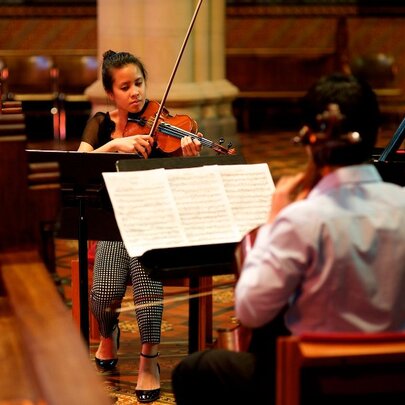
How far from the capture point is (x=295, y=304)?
2.49 metres

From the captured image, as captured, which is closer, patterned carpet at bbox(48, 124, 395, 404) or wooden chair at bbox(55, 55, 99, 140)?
patterned carpet at bbox(48, 124, 395, 404)

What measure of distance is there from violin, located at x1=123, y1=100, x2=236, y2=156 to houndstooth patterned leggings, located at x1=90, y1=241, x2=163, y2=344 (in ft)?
1.53

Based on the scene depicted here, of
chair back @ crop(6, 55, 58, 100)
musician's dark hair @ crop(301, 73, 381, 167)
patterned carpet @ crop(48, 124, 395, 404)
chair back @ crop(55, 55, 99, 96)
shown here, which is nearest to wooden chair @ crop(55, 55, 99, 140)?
chair back @ crop(55, 55, 99, 96)

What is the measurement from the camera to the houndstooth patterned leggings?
4.09 m

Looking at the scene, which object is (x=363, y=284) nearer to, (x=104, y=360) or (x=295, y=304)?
(x=295, y=304)

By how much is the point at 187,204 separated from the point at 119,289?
0.98m

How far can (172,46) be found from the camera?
812 cm

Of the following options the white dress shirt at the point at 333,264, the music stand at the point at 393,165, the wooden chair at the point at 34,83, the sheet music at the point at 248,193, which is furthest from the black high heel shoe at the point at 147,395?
the wooden chair at the point at 34,83

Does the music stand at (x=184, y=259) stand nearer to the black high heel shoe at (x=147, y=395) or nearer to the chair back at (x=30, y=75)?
the black high heel shoe at (x=147, y=395)

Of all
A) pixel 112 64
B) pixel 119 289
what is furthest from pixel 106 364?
pixel 112 64

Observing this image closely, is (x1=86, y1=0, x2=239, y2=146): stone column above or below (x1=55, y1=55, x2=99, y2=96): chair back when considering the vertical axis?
above

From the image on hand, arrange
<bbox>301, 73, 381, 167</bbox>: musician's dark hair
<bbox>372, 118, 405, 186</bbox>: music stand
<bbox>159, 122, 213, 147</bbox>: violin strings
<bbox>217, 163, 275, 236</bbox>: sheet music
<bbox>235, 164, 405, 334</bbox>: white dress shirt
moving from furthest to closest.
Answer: <bbox>159, 122, 213, 147</bbox>: violin strings, <bbox>372, 118, 405, 186</bbox>: music stand, <bbox>217, 163, 275, 236</bbox>: sheet music, <bbox>301, 73, 381, 167</bbox>: musician's dark hair, <bbox>235, 164, 405, 334</bbox>: white dress shirt

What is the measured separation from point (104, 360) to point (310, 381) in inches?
90.4

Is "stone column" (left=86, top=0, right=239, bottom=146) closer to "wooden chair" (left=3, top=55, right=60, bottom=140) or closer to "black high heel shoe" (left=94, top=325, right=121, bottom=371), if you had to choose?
"wooden chair" (left=3, top=55, right=60, bottom=140)
